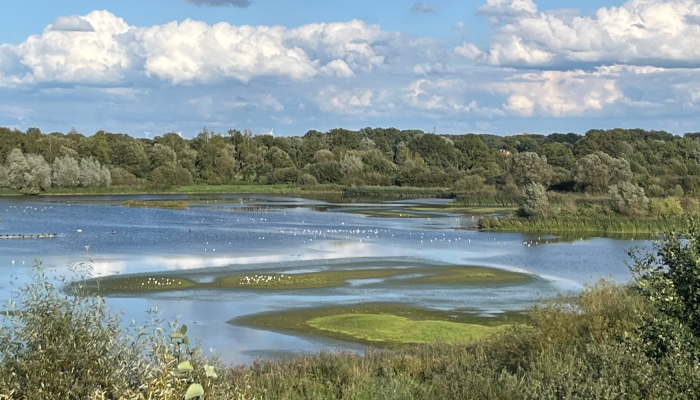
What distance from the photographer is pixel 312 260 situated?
45.6 meters

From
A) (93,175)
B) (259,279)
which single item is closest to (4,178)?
(93,175)

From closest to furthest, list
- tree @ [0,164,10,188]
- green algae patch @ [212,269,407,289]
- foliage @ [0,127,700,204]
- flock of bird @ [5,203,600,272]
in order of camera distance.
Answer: green algae patch @ [212,269,407,289] → flock of bird @ [5,203,600,272] → foliage @ [0,127,700,204] → tree @ [0,164,10,188]

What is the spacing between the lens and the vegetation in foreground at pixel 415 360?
9.44m

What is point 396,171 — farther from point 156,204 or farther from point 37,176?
point 156,204

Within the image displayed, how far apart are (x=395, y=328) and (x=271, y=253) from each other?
2336 centimetres

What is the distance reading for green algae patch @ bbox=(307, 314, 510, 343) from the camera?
25.3 m

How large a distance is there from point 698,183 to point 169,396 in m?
90.4

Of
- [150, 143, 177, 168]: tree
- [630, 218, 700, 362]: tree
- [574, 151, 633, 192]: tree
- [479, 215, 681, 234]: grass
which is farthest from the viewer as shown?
[150, 143, 177, 168]: tree

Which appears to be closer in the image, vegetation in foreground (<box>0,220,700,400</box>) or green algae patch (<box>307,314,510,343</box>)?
vegetation in foreground (<box>0,220,700,400</box>)

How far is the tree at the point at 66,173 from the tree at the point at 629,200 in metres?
74.2

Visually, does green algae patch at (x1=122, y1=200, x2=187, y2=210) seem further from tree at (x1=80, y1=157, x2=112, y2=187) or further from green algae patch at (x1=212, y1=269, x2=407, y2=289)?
green algae patch at (x1=212, y1=269, x2=407, y2=289)

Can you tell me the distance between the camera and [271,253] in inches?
1938

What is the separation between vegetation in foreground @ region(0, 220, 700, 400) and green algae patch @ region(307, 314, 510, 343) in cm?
472

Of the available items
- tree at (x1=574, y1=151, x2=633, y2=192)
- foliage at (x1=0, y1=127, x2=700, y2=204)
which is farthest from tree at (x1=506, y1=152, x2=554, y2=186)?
tree at (x1=574, y1=151, x2=633, y2=192)
